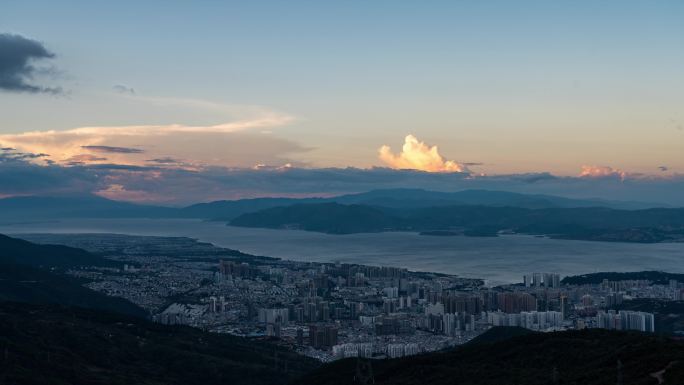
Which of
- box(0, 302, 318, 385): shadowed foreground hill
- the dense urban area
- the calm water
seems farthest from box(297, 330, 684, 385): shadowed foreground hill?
the calm water

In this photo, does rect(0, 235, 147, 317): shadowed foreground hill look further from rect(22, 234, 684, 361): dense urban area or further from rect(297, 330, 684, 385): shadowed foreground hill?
rect(297, 330, 684, 385): shadowed foreground hill

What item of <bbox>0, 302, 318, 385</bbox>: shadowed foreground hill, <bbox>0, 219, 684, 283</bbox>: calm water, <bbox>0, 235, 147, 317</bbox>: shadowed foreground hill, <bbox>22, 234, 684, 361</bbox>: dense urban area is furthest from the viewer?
<bbox>0, 219, 684, 283</bbox>: calm water

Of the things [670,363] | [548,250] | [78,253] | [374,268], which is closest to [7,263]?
[78,253]

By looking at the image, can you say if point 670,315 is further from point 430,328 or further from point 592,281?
point 592,281

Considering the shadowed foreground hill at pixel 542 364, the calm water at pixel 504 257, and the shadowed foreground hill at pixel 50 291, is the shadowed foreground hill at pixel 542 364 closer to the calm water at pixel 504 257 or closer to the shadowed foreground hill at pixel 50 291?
the shadowed foreground hill at pixel 50 291

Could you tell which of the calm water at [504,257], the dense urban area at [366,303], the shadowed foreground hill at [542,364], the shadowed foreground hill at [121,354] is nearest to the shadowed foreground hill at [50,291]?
the dense urban area at [366,303]

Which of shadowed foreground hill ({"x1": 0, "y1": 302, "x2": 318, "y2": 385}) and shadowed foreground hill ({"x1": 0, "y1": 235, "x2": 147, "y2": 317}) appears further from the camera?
shadowed foreground hill ({"x1": 0, "y1": 235, "x2": 147, "y2": 317})

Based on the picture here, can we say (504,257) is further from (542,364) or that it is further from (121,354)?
(542,364)
